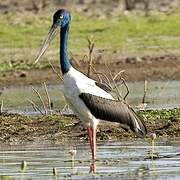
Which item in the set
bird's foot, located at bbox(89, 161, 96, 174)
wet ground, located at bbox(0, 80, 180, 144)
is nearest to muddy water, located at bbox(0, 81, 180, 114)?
wet ground, located at bbox(0, 80, 180, 144)

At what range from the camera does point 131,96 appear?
18.1 metres

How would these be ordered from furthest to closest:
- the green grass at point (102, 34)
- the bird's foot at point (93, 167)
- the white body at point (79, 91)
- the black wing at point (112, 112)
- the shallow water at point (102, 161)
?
1. the green grass at point (102, 34)
2. the black wing at point (112, 112)
3. the white body at point (79, 91)
4. the bird's foot at point (93, 167)
5. the shallow water at point (102, 161)

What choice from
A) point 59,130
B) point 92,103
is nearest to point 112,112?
point 92,103

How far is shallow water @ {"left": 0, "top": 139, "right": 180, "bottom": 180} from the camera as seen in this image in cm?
1095

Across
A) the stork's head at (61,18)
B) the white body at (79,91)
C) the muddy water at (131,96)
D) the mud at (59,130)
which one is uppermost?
the stork's head at (61,18)

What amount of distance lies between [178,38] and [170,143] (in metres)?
11.3

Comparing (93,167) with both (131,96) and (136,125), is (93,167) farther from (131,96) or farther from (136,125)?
(131,96)

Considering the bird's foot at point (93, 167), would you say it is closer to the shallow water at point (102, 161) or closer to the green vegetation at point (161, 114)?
the shallow water at point (102, 161)

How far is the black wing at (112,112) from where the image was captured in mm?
11812

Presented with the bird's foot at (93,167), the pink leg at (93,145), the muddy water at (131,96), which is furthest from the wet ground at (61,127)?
the bird's foot at (93,167)

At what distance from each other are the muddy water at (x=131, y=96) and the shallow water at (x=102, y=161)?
3.33 metres

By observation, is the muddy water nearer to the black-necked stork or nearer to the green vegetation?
the green vegetation

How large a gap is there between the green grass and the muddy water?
2.48 m

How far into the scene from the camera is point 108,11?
2966 centimetres
